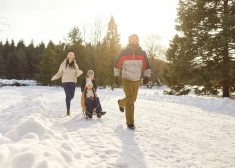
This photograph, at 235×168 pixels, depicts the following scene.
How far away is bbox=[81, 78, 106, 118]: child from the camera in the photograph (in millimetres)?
7336

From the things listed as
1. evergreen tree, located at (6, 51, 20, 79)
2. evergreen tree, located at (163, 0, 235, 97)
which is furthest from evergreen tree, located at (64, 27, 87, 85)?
evergreen tree, located at (6, 51, 20, 79)

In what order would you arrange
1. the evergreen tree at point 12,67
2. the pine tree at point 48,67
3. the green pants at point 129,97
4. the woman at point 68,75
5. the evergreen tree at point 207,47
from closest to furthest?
the green pants at point 129,97, the woman at point 68,75, the evergreen tree at point 207,47, the pine tree at point 48,67, the evergreen tree at point 12,67

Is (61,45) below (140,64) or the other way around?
the other way around

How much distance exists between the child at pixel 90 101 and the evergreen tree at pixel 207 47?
33.2ft

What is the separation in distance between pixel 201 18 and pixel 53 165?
16504mm

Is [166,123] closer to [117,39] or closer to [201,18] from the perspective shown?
[201,18]

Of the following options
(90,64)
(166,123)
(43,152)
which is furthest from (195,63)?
(90,64)

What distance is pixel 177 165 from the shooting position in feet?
11.4

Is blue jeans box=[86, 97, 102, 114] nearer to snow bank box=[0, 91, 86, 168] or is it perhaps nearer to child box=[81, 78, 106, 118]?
child box=[81, 78, 106, 118]

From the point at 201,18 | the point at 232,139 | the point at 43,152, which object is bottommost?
the point at 232,139

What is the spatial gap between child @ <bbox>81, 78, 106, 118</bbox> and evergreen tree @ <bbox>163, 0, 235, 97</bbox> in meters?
10.1

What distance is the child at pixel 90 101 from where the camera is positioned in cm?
734

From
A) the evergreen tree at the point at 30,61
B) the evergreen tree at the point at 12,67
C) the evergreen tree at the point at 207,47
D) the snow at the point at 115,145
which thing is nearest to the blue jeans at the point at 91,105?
the snow at the point at 115,145

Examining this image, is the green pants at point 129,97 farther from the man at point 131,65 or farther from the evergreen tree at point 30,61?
the evergreen tree at point 30,61
